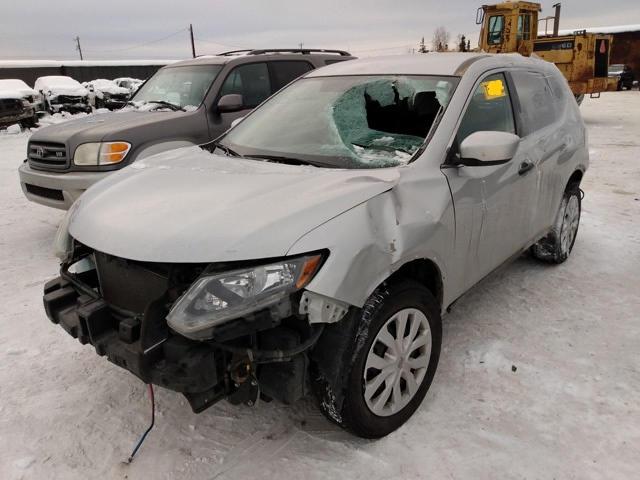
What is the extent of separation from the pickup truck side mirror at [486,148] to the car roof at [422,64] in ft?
1.88

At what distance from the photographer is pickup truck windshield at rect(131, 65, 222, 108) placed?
19.1 feet

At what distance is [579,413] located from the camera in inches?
103

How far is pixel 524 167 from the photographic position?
132 inches

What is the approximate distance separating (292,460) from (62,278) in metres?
1.49

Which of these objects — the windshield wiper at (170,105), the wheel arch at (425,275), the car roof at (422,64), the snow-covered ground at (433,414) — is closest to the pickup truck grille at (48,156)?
the windshield wiper at (170,105)

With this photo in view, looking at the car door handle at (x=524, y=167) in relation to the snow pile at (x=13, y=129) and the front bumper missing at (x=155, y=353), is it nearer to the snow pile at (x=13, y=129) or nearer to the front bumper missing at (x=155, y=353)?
the front bumper missing at (x=155, y=353)

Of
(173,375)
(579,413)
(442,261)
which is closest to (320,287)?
(173,375)

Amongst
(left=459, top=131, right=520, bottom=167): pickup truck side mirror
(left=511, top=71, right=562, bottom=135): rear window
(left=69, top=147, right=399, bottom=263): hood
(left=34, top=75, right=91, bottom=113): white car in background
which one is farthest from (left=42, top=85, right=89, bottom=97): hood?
(left=459, top=131, right=520, bottom=167): pickup truck side mirror

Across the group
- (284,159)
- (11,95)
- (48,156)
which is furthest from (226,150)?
(11,95)

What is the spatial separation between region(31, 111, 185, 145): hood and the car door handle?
3.58m

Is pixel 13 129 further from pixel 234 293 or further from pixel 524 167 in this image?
pixel 234 293

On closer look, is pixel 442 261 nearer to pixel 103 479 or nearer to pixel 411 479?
pixel 411 479

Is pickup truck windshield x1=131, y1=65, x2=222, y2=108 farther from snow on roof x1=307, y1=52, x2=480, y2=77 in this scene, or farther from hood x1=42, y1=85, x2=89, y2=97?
hood x1=42, y1=85, x2=89, y2=97

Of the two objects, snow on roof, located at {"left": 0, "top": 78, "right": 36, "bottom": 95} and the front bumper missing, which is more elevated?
snow on roof, located at {"left": 0, "top": 78, "right": 36, "bottom": 95}
